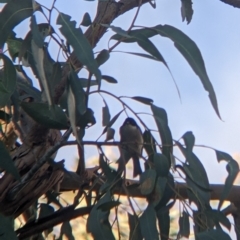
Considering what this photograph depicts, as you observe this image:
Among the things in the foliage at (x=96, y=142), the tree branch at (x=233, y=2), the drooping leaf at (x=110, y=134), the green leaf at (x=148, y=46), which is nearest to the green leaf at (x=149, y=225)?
the foliage at (x=96, y=142)

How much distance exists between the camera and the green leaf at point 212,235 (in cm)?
76

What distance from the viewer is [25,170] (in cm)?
97

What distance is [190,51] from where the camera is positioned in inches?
29.5

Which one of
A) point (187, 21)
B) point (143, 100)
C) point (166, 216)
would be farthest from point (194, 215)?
point (187, 21)

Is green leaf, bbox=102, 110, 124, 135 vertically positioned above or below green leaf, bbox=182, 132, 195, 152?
above

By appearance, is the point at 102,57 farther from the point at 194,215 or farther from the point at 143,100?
the point at 194,215

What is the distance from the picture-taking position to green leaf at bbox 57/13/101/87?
671 mm

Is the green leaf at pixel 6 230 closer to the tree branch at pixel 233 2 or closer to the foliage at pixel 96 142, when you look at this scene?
the foliage at pixel 96 142

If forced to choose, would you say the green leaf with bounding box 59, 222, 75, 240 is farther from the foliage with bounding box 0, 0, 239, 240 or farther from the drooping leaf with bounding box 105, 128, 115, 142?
the drooping leaf with bounding box 105, 128, 115, 142

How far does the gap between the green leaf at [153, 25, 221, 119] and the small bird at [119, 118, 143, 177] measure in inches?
5.1

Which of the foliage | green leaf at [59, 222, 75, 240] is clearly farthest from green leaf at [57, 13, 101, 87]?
green leaf at [59, 222, 75, 240]

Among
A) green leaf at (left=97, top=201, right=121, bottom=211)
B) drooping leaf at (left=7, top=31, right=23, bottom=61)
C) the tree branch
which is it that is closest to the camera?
green leaf at (left=97, top=201, right=121, bottom=211)

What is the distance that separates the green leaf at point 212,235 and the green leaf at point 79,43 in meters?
0.24

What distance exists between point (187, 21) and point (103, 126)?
0.34 m
